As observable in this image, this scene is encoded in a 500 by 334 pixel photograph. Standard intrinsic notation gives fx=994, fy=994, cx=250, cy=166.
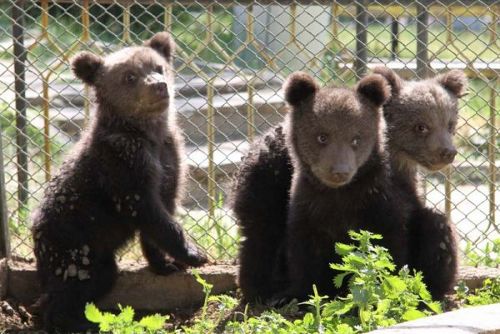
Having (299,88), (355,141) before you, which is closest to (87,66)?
(299,88)

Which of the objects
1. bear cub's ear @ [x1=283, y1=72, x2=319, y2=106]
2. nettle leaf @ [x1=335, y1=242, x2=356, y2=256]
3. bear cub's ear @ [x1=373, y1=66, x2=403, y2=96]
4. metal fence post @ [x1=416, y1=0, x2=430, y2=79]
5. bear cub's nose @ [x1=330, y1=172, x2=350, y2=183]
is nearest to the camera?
nettle leaf @ [x1=335, y1=242, x2=356, y2=256]

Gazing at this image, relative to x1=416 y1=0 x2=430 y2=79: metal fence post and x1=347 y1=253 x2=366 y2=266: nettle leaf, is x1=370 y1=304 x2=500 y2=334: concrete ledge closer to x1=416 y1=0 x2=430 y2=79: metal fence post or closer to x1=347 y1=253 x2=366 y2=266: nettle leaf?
x1=347 y1=253 x2=366 y2=266: nettle leaf

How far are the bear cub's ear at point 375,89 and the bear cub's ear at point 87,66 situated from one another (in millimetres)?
1761

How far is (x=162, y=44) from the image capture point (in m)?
6.92

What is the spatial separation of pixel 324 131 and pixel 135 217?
1.30m

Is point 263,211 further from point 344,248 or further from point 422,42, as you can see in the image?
point 422,42

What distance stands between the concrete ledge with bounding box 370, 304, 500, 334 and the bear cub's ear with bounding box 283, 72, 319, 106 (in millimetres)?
2156

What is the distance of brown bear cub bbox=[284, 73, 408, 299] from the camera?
5891mm

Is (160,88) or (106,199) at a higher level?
(160,88)

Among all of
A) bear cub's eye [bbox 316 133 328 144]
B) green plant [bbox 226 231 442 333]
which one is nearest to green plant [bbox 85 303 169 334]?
green plant [bbox 226 231 442 333]

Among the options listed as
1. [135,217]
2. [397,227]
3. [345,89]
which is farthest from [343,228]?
[135,217]

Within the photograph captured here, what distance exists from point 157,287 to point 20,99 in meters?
1.87

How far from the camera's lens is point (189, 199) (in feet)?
26.1

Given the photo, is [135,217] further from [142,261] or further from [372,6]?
[372,6]
